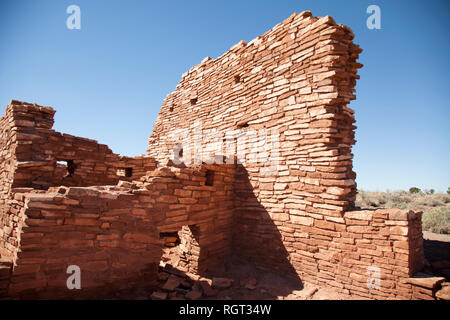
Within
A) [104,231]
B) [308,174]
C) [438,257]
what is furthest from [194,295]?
[438,257]

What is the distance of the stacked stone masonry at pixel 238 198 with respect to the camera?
371 cm

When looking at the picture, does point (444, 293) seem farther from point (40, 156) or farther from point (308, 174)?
point (40, 156)

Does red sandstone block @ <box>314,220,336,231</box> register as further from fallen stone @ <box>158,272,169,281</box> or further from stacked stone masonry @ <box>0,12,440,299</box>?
fallen stone @ <box>158,272,169,281</box>

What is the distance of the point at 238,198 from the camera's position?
621cm

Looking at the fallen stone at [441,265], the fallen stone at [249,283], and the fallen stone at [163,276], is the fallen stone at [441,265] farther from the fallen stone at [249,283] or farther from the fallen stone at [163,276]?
the fallen stone at [163,276]

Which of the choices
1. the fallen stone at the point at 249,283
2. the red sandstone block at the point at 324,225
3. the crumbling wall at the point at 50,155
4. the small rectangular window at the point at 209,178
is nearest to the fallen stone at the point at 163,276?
the fallen stone at the point at 249,283

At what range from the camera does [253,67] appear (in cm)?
637

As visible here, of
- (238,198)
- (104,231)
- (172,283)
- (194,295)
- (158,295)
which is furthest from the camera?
(238,198)

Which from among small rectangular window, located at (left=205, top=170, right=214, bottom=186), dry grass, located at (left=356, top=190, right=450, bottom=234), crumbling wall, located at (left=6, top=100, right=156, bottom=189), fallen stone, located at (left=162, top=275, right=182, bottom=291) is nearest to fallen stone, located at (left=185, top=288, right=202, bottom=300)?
fallen stone, located at (left=162, top=275, right=182, bottom=291)

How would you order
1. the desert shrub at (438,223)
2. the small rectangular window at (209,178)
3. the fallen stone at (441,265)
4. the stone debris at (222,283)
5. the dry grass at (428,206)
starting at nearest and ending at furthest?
the fallen stone at (441,265)
the stone debris at (222,283)
the small rectangular window at (209,178)
the desert shrub at (438,223)
the dry grass at (428,206)

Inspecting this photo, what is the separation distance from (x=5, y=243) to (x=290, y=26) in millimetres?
7307

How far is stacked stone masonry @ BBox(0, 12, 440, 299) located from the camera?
371cm

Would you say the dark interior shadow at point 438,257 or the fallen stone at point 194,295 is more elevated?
the dark interior shadow at point 438,257
